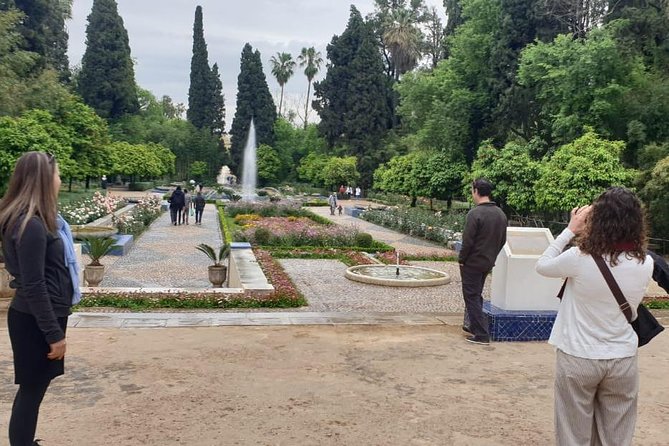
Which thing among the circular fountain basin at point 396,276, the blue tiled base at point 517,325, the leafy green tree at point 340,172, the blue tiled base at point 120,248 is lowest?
the blue tiled base at point 120,248

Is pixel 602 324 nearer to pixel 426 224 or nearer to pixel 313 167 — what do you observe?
pixel 426 224

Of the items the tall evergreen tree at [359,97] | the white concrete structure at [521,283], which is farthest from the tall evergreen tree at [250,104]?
the white concrete structure at [521,283]

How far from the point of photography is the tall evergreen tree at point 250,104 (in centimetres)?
5697

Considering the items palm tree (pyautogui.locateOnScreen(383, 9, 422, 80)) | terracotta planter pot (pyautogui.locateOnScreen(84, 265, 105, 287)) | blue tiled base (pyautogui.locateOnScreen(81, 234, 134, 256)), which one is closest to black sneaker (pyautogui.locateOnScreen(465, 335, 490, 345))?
terracotta planter pot (pyautogui.locateOnScreen(84, 265, 105, 287))

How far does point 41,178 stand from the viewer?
2818mm

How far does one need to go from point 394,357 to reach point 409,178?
89.7ft

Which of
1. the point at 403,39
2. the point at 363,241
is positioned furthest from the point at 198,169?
the point at 363,241

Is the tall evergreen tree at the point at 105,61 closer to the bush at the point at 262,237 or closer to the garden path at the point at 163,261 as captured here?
the garden path at the point at 163,261

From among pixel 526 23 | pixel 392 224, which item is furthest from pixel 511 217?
pixel 526 23

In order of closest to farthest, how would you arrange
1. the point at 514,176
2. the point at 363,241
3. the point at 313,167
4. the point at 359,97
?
the point at 363,241, the point at 514,176, the point at 359,97, the point at 313,167

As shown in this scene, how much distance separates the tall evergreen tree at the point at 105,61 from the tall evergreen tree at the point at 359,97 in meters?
17.5

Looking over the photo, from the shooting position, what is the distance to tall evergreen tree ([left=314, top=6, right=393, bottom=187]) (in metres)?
48.2

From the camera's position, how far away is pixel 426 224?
2000 cm

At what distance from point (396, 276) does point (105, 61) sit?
149 feet
